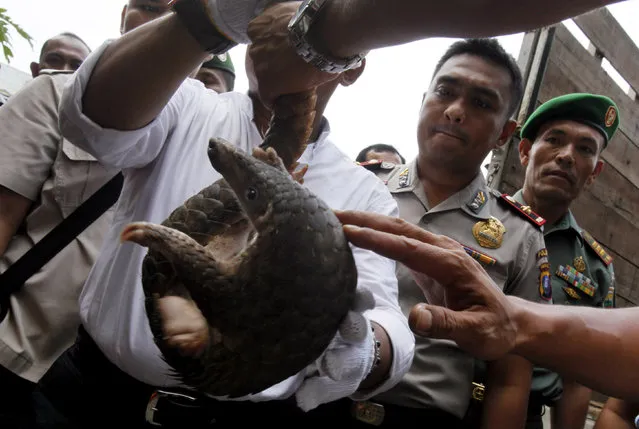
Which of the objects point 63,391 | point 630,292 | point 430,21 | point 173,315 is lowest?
point 630,292

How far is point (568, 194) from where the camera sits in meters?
2.71

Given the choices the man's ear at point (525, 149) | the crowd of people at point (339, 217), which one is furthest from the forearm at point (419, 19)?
the man's ear at point (525, 149)

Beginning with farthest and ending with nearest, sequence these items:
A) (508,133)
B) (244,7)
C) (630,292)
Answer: (630,292) < (508,133) < (244,7)

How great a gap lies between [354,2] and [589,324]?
1083mm

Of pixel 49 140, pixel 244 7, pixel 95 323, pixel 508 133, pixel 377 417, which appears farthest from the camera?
pixel 508 133

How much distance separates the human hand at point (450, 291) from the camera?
2.71 feet

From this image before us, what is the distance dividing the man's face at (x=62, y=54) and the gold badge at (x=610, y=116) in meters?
2.99

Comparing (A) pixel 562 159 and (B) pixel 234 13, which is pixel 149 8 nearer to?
(B) pixel 234 13

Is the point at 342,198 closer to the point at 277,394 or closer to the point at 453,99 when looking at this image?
the point at 277,394

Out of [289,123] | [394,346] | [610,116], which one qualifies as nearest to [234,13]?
[289,123]

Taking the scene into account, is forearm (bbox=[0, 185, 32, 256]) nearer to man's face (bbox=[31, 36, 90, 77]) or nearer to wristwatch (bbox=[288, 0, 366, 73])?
man's face (bbox=[31, 36, 90, 77])

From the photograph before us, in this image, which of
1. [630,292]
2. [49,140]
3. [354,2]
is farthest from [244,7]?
[630,292]

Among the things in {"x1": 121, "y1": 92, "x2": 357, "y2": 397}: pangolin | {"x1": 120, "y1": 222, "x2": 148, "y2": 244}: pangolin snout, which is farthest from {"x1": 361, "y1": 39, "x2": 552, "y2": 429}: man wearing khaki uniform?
{"x1": 120, "y1": 222, "x2": 148, "y2": 244}: pangolin snout

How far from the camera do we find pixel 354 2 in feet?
2.21
